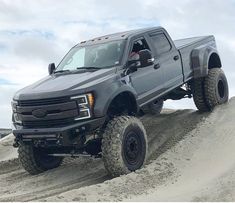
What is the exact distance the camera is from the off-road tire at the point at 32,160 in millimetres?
8602

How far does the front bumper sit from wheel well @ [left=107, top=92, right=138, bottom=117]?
0.56m

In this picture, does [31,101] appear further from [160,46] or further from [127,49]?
[160,46]

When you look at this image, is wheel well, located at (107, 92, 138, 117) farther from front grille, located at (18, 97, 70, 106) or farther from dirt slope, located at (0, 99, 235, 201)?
dirt slope, located at (0, 99, 235, 201)

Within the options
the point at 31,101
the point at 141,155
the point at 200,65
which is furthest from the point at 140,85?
the point at 200,65

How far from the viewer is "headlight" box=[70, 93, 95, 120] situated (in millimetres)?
7156

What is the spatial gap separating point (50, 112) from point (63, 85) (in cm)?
48

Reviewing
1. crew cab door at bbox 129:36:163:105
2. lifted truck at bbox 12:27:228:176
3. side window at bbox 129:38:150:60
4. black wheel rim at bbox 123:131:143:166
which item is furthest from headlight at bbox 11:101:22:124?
side window at bbox 129:38:150:60

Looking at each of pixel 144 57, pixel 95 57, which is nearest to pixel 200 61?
pixel 144 57

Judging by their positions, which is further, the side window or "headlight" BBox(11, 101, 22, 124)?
the side window

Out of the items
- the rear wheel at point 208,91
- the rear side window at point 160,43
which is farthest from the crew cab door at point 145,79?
the rear wheel at point 208,91

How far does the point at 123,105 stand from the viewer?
809 cm

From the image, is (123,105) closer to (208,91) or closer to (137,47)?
(137,47)

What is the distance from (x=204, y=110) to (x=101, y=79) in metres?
4.62

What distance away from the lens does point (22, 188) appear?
7961 mm
